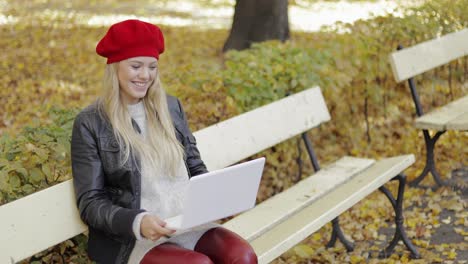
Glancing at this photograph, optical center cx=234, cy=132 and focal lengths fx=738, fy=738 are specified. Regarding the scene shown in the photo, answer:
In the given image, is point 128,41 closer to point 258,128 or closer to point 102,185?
point 102,185

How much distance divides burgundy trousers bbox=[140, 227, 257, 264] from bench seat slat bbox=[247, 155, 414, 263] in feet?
1.00

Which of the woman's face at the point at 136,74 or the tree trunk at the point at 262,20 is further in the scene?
the tree trunk at the point at 262,20

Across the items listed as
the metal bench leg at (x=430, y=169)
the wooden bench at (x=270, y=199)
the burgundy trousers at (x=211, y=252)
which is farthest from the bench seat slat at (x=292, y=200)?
the metal bench leg at (x=430, y=169)

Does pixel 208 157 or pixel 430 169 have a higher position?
pixel 208 157

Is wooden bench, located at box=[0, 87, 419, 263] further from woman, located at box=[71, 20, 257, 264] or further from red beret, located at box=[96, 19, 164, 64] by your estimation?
red beret, located at box=[96, 19, 164, 64]

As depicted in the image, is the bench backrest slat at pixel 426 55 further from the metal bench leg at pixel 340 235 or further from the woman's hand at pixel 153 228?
the woman's hand at pixel 153 228

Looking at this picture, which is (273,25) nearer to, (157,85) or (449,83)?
(449,83)

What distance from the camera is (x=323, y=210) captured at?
12.8 feet

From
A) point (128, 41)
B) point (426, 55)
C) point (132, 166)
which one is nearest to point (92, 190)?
point (132, 166)

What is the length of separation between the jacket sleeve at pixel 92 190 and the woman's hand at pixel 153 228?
55mm

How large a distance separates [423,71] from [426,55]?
0.17 meters

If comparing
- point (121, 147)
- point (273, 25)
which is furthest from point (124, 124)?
point (273, 25)

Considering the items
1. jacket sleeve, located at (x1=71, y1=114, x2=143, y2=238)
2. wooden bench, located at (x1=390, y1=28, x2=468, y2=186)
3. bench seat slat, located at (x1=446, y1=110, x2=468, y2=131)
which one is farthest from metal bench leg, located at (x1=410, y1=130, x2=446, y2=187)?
jacket sleeve, located at (x1=71, y1=114, x2=143, y2=238)

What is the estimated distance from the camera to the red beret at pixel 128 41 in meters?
3.09
